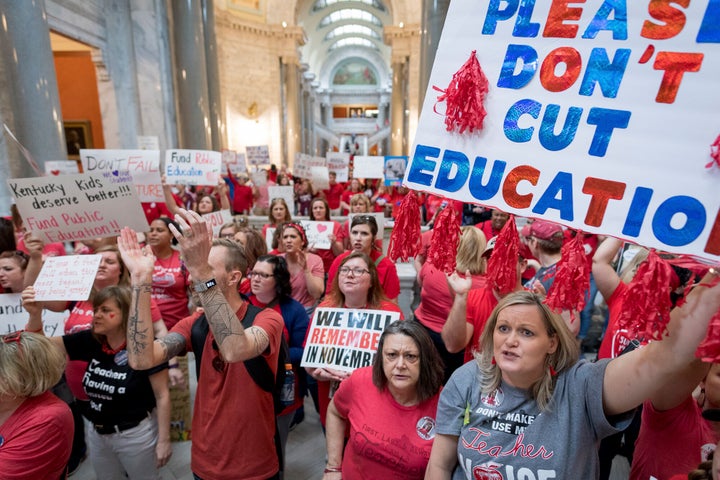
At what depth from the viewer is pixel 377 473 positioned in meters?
1.81

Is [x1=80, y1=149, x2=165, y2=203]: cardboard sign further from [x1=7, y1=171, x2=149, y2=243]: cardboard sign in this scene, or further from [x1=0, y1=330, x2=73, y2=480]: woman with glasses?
[x1=0, y1=330, x2=73, y2=480]: woman with glasses

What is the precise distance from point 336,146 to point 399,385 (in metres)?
49.5

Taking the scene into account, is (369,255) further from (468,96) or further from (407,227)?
(468,96)

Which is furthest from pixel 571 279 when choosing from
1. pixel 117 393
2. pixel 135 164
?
pixel 135 164

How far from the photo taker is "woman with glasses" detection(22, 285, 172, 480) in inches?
89.9

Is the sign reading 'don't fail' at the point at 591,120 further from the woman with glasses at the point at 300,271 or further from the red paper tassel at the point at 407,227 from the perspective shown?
the woman with glasses at the point at 300,271

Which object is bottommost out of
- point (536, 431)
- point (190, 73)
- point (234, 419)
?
point (234, 419)

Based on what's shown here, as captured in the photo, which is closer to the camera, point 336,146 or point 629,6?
point 629,6

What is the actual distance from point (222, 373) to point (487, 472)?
1.28 meters

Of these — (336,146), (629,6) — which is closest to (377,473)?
(629,6)

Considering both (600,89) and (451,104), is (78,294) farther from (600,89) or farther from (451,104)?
(600,89)

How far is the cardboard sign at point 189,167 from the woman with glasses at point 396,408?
5.48 metres

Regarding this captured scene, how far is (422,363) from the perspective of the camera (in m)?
1.85

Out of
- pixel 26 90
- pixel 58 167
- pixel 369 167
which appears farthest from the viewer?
pixel 369 167
